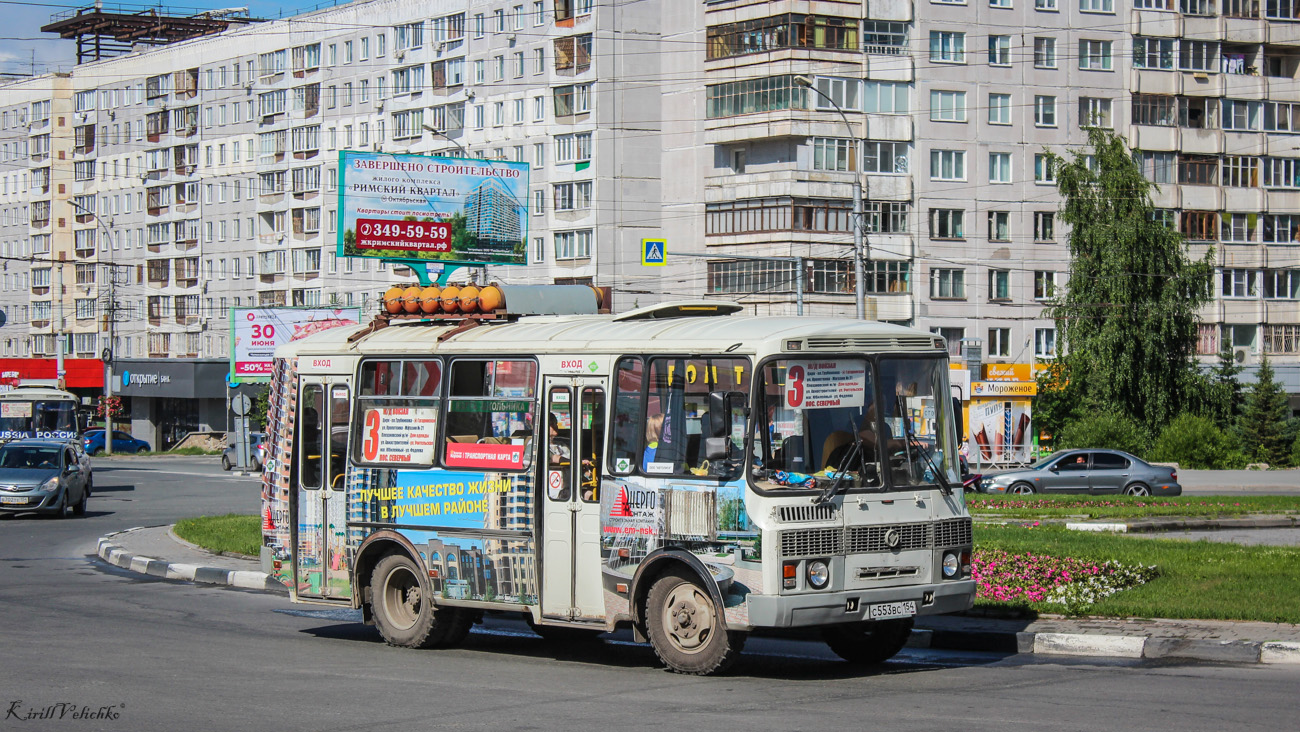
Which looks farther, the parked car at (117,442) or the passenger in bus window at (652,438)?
the parked car at (117,442)

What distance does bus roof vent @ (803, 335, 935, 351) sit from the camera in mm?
10852

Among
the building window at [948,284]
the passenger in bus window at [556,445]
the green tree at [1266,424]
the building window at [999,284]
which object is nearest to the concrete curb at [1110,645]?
the passenger in bus window at [556,445]

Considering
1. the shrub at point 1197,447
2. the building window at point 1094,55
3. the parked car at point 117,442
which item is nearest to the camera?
the shrub at point 1197,447

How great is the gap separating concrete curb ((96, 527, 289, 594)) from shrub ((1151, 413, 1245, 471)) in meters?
42.4

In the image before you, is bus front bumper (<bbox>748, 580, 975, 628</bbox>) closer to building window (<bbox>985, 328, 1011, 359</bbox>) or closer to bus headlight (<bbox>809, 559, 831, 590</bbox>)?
bus headlight (<bbox>809, 559, 831, 590</bbox>)

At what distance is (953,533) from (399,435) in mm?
4836

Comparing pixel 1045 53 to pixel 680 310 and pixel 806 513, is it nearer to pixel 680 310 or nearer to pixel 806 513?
pixel 680 310

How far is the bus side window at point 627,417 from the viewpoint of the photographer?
1135 cm

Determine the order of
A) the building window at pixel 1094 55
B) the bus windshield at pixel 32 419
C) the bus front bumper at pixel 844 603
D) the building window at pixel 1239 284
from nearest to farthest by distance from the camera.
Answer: the bus front bumper at pixel 844 603 < the bus windshield at pixel 32 419 < the building window at pixel 1094 55 < the building window at pixel 1239 284

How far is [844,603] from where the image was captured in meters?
10.6

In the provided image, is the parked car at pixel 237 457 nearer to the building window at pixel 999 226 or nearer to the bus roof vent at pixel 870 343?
the building window at pixel 999 226

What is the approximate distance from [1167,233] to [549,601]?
2074 inches

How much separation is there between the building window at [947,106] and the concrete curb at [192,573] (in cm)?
4991

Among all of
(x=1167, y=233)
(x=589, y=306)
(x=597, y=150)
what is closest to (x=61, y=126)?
(x=597, y=150)
